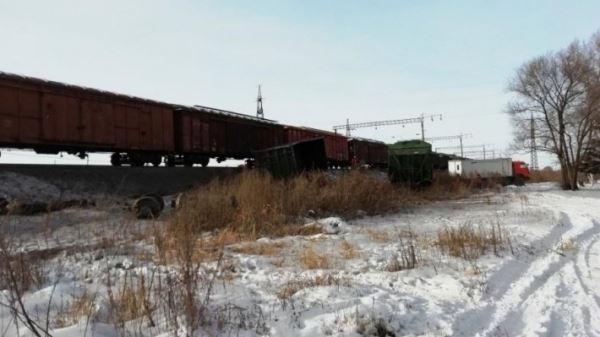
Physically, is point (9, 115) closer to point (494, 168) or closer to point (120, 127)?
point (120, 127)

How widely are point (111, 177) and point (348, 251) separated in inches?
511

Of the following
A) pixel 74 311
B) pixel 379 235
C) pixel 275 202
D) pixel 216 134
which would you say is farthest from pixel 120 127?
pixel 74 311

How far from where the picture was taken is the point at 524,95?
35844 mm

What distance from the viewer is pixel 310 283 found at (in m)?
5.67

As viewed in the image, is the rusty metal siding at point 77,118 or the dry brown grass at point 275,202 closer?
the dry brown grass at point 275,202

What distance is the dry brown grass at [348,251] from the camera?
7652 mm

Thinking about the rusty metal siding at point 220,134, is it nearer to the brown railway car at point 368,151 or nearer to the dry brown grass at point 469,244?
the brown railway car at point 368,151

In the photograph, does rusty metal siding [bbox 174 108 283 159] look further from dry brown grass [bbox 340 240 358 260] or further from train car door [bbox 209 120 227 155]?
dry brown grass [bbox 340 240 358 260]

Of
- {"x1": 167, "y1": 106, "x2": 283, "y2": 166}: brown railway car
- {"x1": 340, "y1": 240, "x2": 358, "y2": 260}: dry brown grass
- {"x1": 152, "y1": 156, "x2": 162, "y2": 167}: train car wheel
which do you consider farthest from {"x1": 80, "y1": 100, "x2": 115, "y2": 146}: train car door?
{"x1": 340, "y1": 240, "x2": 358, "y2": 260}: dry brown grass

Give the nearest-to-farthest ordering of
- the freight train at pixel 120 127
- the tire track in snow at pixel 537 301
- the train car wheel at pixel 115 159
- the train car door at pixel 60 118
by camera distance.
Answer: the tire track in snow at pixel 537 301, the freight train at pixel 120 127, the train car door at pixel 60 118, the train car wheel at pixel 115 159

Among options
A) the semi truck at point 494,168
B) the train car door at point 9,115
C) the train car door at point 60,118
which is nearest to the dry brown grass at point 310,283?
the train car door at point 9,115

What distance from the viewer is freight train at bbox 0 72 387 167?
17.4 meters

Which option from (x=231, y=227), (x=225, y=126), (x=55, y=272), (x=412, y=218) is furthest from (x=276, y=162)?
(x=55, y=272)

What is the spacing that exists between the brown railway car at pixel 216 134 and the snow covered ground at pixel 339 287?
15.1m
